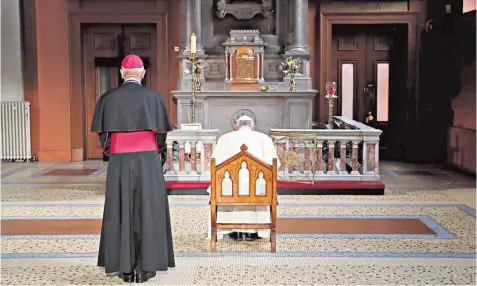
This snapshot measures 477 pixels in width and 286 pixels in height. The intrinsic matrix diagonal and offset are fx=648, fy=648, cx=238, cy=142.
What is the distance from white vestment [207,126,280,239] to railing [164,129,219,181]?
2.41 metres

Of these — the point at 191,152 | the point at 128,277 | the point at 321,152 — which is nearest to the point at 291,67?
the point at 321,152

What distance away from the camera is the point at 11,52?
11.8 metres

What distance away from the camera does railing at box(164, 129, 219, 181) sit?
809 centimetres

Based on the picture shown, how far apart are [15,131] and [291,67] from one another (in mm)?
5232

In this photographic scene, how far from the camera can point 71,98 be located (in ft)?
38.8

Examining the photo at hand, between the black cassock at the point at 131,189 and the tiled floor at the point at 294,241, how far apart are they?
0.80 feet

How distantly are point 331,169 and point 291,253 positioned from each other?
9.94 ft

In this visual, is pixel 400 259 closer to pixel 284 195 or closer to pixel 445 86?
pixel 284 195

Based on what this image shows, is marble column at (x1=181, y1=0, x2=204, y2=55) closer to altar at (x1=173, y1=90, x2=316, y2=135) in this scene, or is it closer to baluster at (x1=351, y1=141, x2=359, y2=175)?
altar at (x1=173, y1=90, x2=316, y2=135)

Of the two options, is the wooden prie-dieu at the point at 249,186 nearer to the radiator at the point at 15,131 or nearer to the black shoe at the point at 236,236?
the black shoe at the point at 236,236

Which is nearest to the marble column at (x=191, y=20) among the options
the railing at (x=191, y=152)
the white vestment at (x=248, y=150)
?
the railing at (x=191, y=152)

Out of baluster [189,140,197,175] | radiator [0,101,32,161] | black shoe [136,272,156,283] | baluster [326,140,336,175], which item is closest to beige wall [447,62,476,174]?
baluster [326,140,336,175]

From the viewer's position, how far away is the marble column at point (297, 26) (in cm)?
1052

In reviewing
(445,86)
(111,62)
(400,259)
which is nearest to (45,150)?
(111,62)
